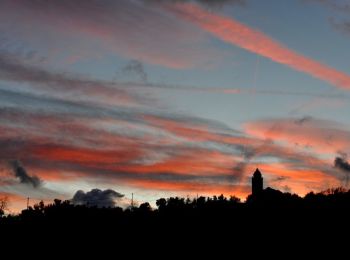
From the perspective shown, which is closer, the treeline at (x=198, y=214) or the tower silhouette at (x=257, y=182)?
the treeline at (x=198, y=214)

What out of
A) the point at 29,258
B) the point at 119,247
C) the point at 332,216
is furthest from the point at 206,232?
the point at 29,258

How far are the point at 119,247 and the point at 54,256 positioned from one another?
11.7m

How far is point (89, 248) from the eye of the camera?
10112 cm

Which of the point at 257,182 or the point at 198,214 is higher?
the point at 257,182

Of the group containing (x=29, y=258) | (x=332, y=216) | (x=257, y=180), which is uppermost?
(x=257, y=180)

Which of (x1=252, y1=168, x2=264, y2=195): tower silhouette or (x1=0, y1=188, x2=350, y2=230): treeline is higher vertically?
(x1=252, y1=168, x2=264, y2=195): tower silhouette

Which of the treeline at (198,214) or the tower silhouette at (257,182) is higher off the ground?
the tower silhouette at (257,182)

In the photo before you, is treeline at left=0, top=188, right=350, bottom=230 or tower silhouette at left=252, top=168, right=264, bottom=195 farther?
tower silhouette at left=252, top=168, right=264, bottom=195

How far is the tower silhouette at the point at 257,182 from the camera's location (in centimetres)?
16020

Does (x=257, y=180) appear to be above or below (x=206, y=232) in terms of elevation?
above

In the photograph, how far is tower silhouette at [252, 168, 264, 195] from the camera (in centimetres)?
16020

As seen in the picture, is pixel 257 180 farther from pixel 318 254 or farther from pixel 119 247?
pixel 318 254

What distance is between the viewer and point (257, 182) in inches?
6471

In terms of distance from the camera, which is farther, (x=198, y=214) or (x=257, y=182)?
(x=257, y=182)
